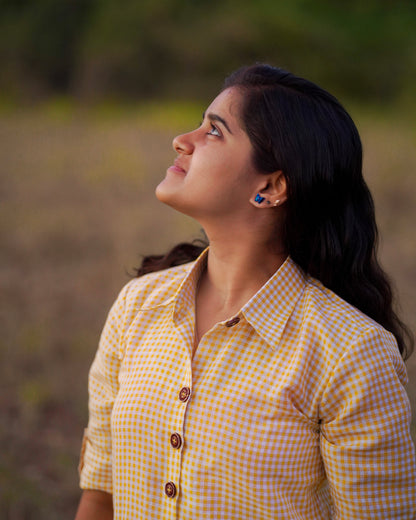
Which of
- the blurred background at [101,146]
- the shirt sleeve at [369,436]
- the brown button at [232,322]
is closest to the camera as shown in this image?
the shirt sleeve at [369,436]

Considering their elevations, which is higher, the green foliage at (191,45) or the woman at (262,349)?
the green foliage at (191,45)

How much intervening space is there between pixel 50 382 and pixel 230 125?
76.5 inches

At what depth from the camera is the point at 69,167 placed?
648cm

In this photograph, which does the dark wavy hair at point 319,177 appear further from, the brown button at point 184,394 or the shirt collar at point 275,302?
the brown button at point 184,394

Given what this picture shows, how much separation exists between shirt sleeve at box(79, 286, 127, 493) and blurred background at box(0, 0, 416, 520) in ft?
2.75

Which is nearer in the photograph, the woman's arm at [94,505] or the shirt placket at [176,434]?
the shirt placket at [176,434]

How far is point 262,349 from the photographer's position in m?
1.13

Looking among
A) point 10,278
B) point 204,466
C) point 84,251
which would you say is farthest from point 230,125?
point 84,251

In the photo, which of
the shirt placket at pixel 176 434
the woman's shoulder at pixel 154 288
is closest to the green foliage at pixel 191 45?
the woman's shoulder at pixel 154 288

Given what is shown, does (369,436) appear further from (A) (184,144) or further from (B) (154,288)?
(A) (184,144)

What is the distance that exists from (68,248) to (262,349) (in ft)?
11.9

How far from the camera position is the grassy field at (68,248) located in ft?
7.76

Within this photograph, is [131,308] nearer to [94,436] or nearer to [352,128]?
[94,436]

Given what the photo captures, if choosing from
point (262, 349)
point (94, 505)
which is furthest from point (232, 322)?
point (94, 505)
